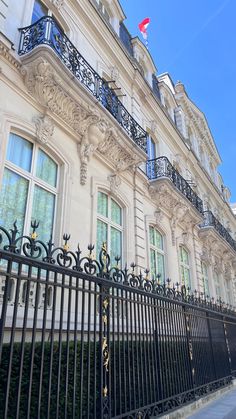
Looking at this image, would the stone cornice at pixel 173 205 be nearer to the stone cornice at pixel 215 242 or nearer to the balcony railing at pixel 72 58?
the stone cornice at pixel 215 242

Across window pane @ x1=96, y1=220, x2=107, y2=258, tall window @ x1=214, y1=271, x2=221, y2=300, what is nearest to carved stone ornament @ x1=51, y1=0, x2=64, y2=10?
window pane @ x1=96, y1=220, x2=107, y2=258

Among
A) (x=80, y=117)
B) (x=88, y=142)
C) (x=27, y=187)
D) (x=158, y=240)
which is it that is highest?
(x=80, y=117)

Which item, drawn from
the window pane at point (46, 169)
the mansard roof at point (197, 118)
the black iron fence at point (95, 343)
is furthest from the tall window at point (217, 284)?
the window pane at point (46, 169)

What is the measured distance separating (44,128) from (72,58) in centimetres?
235

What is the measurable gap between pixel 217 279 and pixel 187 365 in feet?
47.8

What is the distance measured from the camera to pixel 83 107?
25.8ft

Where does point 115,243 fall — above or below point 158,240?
below

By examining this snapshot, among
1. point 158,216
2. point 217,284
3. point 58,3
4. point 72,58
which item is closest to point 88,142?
point 72,58

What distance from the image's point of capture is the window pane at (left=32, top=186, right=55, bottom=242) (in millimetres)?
6555

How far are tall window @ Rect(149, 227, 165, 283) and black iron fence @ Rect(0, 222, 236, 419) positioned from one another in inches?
145

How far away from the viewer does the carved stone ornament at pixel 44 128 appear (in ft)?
22.6

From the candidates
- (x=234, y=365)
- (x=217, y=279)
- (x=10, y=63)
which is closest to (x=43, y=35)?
(x=10, y=63)

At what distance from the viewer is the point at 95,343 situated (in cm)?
354

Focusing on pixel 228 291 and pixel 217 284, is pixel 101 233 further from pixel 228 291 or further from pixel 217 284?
pixel 228 291
